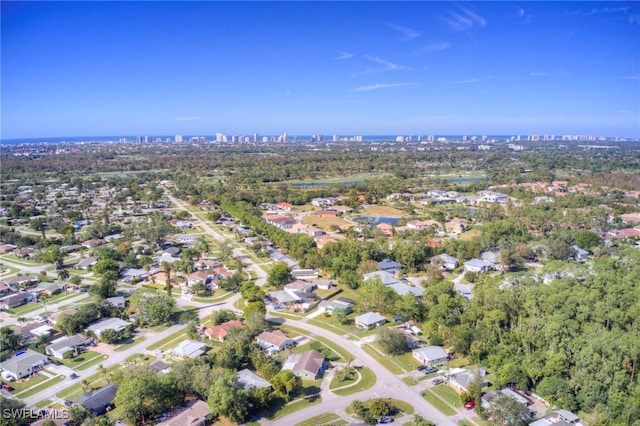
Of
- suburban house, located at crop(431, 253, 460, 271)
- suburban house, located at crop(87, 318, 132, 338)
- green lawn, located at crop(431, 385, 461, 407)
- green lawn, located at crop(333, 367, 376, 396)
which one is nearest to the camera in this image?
green lawn, located at crop(431, 385, 461, 407)

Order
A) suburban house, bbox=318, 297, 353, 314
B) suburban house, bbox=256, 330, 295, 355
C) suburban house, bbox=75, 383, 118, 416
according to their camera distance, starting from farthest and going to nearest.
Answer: suburban house, bbox=318, 297, 353, 314 < suburban house, bbox=256, 330, 295, 355 < suburban house, bbox=75, 383, 118, 416

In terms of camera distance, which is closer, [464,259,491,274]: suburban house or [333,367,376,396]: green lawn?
[333,367,376,396]: green lawn

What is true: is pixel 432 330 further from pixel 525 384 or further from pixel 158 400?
pixel 158 400

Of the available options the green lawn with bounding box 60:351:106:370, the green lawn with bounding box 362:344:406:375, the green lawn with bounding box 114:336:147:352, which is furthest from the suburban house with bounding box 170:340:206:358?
the green lawn with bounding box 362:344:406:375

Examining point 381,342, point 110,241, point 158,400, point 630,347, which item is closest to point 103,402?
point 158,400

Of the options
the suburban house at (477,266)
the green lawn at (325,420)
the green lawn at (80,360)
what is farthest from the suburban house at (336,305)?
the green lawn at (80,360)

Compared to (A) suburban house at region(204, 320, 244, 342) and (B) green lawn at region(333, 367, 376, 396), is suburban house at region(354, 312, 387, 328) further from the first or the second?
(A) suburban house at region(204, 320, 244, 342)

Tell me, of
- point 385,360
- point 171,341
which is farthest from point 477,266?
point 171,341

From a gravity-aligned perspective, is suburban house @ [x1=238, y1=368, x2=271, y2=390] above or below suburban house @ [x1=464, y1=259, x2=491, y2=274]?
below
